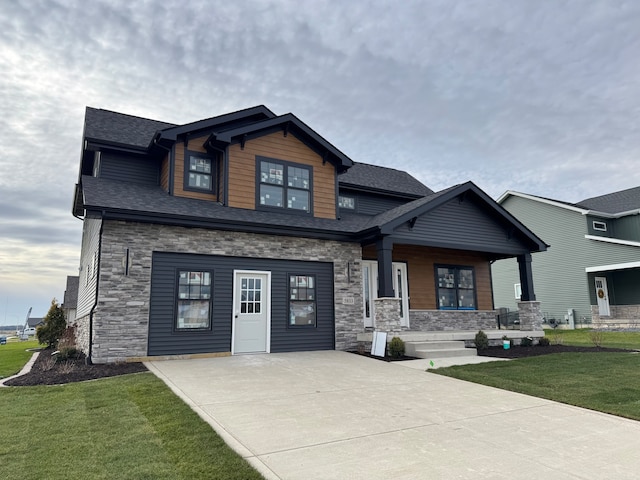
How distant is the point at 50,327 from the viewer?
16312 millimetres

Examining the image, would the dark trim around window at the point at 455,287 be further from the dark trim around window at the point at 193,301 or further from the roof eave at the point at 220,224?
the dark trim around window at the point at 193,301

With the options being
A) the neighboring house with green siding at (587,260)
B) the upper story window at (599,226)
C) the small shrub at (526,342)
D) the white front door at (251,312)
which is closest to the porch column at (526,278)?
the small shrub at (526,342)

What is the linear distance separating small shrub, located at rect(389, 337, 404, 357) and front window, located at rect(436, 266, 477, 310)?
15.4 ft

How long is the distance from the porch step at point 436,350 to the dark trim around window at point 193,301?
500 cm

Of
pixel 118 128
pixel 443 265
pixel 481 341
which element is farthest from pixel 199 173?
pixel 481 341

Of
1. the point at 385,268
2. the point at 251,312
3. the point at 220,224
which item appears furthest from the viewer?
the point at 385,268

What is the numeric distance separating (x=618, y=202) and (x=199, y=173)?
2488 cm

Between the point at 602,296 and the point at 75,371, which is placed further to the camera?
the point at 602,296

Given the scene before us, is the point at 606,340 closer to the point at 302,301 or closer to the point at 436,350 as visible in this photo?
the point at 436,350

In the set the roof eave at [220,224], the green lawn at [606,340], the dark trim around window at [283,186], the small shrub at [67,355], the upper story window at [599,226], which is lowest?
the green lawn at [606,340]

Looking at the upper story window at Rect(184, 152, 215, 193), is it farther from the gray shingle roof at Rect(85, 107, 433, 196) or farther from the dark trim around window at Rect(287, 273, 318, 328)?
the dark trim around window at Rect(287, 273, 318, 328)

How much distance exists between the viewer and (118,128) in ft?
41.2

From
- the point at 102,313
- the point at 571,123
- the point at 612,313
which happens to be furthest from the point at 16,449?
the point at 612,313

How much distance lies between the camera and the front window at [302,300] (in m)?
11.1
